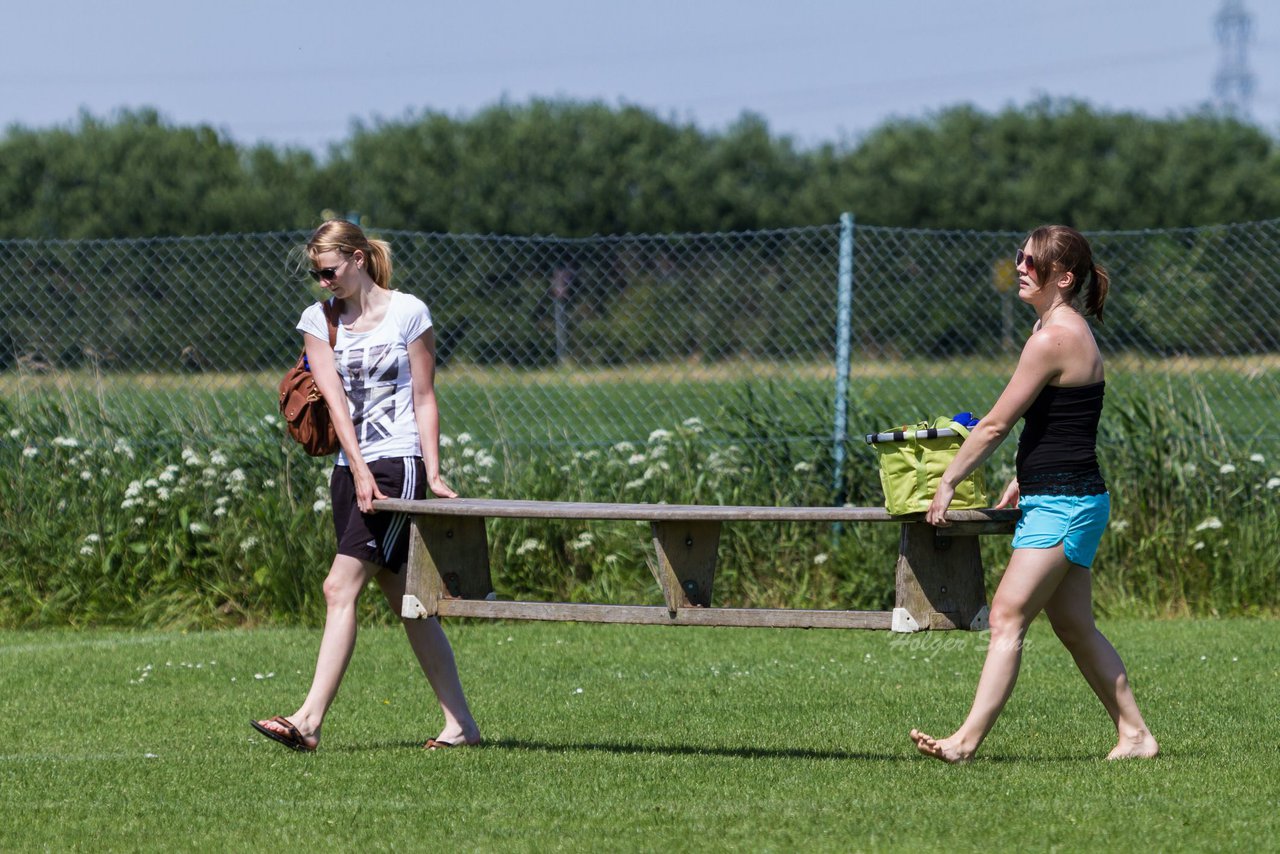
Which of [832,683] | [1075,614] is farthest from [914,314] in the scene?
[1075,614]

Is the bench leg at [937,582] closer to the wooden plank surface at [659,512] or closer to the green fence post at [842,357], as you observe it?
the wooden plank surface at [659,512]

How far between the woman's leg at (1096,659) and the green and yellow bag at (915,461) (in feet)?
1.39

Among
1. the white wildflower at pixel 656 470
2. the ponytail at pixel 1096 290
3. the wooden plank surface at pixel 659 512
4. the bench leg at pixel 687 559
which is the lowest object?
Answer: the white wildflower at pixel 656 470

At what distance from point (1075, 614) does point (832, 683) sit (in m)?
1.98

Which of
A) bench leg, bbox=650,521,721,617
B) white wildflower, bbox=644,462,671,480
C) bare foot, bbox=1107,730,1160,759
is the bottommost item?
bare foot, bbox=1107,730,1160,759

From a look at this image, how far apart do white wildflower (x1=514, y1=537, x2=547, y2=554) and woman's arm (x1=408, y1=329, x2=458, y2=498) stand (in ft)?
10.8

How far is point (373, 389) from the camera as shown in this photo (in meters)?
5.49

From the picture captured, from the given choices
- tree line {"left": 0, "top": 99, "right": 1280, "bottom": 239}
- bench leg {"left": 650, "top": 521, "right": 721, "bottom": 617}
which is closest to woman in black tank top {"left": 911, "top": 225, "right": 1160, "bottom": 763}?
bench leg {"left": 650, "top": 521, "right": 721, "bottom": 617}

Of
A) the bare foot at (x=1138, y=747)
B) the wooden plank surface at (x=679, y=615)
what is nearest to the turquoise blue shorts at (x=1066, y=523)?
the wooden plank surface at (x=679, y=615)

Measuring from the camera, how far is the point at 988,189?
127 ft

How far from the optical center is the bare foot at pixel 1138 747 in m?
5.16

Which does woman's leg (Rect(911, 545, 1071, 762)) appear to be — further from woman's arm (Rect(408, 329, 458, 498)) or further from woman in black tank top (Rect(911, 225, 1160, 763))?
woman's arm (Rect(408, 329, 458, 498))

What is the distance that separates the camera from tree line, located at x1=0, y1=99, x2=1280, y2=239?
121 ft

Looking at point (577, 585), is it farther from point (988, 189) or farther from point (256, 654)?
point (988, 189)
